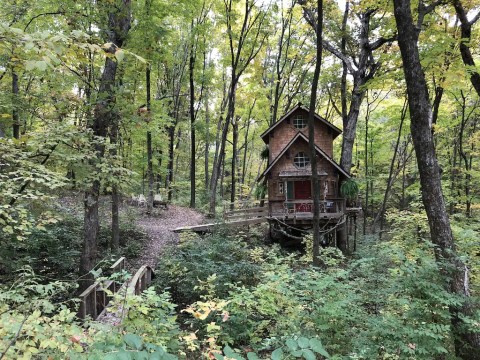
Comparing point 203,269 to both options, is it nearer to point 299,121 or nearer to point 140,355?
point 140,355

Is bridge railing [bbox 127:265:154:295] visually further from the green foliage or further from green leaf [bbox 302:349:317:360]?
green leaf [bbox 302:349:317:360]

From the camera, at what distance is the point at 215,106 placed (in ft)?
117

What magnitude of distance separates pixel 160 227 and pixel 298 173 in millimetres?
9032

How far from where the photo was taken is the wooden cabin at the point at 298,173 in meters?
16.7

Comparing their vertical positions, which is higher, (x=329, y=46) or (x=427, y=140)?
(x=329, y=46)

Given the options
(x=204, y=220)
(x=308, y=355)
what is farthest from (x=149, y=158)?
(x=308, y=355)

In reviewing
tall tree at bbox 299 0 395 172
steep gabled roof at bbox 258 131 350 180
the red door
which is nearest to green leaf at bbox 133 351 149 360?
tall tree at bbox 299 0 395 172

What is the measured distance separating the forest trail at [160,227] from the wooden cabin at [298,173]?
19.1 ft

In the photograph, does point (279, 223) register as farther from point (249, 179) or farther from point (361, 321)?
point (249, 179)

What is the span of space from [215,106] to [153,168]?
59.0ft

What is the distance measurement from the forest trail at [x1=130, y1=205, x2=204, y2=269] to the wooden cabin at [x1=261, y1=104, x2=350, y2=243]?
5807 mm

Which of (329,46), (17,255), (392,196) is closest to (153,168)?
(17,255)

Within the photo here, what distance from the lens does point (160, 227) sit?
55.8ft

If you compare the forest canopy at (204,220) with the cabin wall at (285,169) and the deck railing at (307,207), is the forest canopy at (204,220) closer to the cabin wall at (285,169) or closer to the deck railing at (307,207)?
the cabin wall at (285,169)
